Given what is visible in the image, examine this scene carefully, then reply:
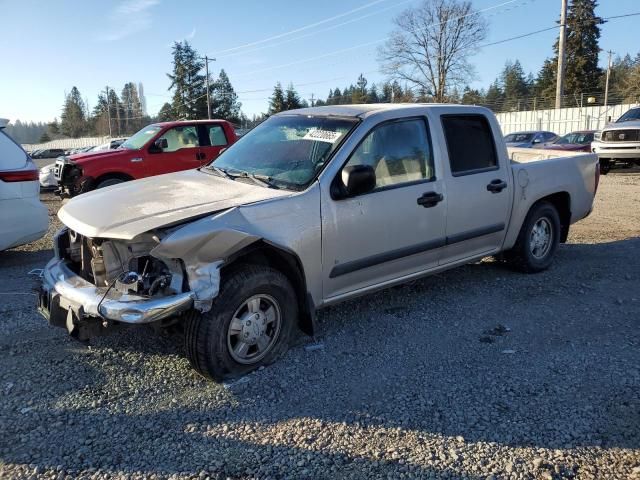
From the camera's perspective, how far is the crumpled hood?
332 centimetres

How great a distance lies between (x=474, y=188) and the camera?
4953 millimetres

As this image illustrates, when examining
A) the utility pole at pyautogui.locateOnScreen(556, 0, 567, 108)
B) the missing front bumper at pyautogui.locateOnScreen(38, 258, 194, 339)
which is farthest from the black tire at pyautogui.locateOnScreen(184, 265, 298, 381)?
the utility pole at pyautogui.locateOnScreen(556, 0, 567, 108)

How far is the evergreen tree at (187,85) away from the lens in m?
73.1

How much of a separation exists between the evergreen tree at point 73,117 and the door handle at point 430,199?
4619 inches

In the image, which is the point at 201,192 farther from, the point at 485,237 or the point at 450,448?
the point at 485,237

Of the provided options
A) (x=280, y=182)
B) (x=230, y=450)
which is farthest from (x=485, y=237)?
(x=230, y=450)

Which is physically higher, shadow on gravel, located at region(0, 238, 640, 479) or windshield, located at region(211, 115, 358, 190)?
windshield, located at region(211, 115, 358, 190)

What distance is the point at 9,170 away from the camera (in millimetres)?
6297

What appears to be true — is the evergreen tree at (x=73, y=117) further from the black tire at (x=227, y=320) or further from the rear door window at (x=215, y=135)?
the black tire at (x=227, y=320)

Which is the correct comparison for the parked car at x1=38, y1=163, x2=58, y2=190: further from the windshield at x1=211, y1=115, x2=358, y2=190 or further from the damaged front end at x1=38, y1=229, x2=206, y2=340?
the damaged front end at x1=38, y1=229, x2=206, y2=340

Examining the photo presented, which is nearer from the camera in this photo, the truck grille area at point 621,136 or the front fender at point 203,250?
the front fender at point 203,250

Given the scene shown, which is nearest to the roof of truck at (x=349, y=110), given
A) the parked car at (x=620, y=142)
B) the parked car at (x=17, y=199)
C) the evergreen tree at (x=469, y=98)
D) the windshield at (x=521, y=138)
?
the parked car at (x=17, y=199)

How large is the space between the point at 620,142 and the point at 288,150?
16.4 m

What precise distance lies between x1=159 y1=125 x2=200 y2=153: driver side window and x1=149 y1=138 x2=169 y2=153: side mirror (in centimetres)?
5
